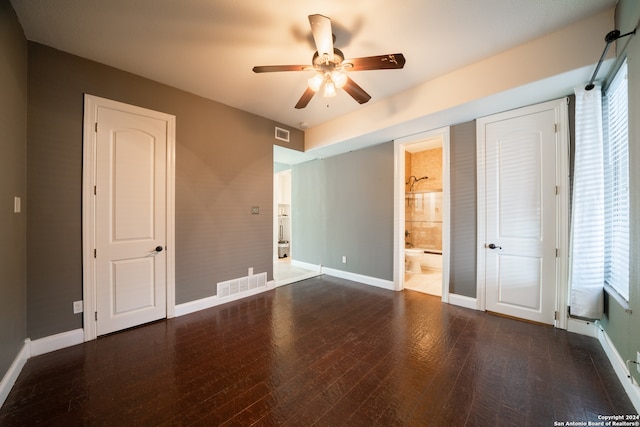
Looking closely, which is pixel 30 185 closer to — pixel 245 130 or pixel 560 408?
pixel 245 130

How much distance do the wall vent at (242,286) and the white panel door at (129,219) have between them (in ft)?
2.45

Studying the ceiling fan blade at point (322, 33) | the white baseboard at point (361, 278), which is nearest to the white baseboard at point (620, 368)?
the white baseboard at point (361, 278)

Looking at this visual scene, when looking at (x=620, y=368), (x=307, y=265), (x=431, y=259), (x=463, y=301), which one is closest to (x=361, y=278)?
(x=307, y=265)

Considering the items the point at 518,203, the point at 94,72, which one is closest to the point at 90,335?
the point at 94,72

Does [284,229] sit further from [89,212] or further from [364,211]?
[89,212]

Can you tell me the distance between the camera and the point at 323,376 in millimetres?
1888

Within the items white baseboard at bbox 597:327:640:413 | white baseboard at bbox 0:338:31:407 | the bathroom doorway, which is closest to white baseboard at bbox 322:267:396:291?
the bathroom doorway

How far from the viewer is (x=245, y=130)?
3.75 metres

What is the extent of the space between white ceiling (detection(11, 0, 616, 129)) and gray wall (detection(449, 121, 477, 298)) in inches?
40.0

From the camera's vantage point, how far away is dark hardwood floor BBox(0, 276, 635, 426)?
1521mm

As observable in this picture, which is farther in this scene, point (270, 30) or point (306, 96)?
point (306, 96)

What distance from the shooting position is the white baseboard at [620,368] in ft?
5.11

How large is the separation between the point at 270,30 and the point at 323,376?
3.00 meters

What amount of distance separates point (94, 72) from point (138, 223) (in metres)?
1.66
